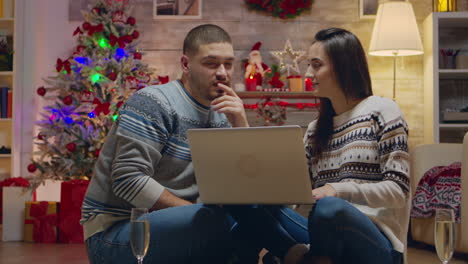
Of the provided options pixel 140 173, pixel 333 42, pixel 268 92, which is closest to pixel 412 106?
pixel 268 92

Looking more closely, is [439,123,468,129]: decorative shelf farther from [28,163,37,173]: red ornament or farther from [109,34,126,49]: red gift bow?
[28,163,37,173]: red ornament

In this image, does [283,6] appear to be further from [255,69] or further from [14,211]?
[14,211]

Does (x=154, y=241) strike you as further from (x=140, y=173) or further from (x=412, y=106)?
(x=412, y=106)

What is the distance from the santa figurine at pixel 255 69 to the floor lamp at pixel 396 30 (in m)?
0.85

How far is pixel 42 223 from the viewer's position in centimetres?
432

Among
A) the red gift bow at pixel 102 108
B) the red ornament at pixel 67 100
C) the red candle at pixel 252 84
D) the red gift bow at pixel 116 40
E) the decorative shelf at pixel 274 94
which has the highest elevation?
the red gift bow at pixel 116 40

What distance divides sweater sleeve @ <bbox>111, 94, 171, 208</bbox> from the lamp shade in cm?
310

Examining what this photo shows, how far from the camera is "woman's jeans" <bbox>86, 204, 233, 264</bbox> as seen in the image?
69.5 inches

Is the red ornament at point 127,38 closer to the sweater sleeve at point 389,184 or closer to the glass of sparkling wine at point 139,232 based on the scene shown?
the sweater sleeve at point 389,184

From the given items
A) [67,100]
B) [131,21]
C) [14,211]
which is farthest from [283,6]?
[14,211]

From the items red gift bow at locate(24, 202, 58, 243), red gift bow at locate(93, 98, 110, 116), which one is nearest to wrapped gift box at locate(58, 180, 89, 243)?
red gift bow at locate(24, 202, 58, 243)

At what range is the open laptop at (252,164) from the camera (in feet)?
5.23

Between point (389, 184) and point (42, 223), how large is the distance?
309cm

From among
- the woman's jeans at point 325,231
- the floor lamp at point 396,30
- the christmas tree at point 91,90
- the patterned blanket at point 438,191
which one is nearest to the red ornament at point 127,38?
the christmas tree at point 91,90
